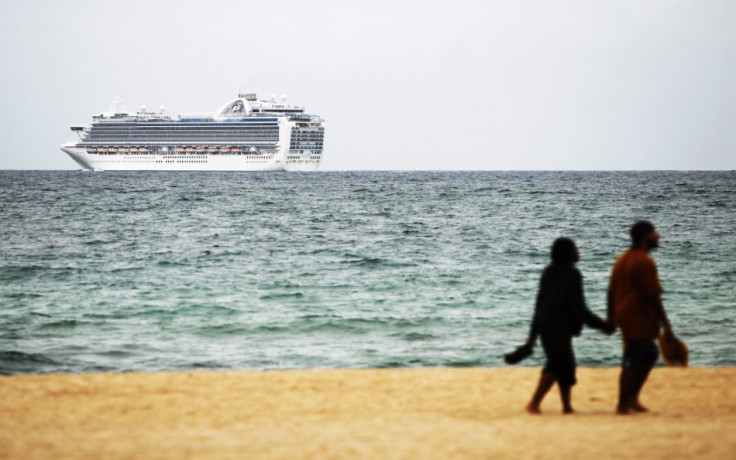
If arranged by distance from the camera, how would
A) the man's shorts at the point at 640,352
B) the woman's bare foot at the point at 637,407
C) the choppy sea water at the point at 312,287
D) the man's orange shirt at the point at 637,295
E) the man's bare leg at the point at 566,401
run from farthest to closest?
the choppy sea water at the point at 312,287, the woman's bare foot at the point at 637,407, the man's bare leg at the point at 566,401, the man's shorts at the point at 640,352, the man's orange shirt at the point at 637,295

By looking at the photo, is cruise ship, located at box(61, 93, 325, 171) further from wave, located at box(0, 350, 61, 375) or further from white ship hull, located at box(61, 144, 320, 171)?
wave, located at box(0, 350, 61, 375)

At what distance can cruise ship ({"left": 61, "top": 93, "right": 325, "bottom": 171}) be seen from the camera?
12812 centimetres

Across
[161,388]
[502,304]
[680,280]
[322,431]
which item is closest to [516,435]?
[322,431]

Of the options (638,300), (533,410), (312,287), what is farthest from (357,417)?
(312,287)

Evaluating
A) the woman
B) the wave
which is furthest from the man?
the wave

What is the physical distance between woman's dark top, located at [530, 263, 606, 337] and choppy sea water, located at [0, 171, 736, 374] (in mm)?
5083

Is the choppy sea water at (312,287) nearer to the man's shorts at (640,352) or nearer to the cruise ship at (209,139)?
the man's shorts at (640,352)

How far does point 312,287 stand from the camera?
68.0ft

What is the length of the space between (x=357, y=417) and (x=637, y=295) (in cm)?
246

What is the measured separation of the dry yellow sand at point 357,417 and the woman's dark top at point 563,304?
0.74m

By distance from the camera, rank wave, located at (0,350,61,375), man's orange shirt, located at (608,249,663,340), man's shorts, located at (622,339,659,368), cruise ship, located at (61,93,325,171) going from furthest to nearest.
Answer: cruise ship, located at (61,93,325,171), wave, located at (0,350,61,375), man's shorts, located at (622,339,659,368), man's orange shirt, located at (608,249,663,340)

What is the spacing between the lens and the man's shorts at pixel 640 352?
732 cm

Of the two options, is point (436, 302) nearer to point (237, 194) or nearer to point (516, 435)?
point (516, 435)

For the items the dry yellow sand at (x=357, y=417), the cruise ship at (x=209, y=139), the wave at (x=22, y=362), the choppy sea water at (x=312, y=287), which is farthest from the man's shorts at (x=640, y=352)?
the cruise ship at (x=209, y=139)
